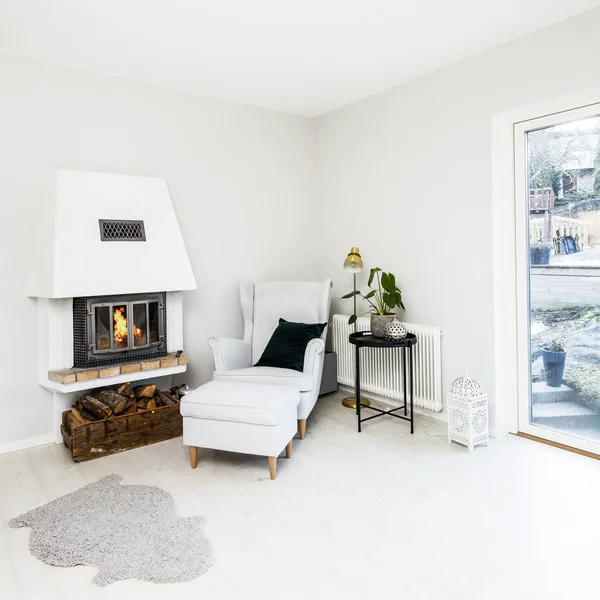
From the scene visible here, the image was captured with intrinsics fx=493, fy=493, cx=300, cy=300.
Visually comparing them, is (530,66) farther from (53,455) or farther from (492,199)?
(53,455)

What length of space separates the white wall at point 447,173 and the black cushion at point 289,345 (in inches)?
32.3

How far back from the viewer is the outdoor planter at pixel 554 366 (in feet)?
10.2

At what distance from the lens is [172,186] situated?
3.86m

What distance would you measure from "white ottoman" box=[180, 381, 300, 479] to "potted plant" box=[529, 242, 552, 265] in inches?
70.6

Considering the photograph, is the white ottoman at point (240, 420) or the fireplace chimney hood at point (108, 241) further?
the fireplace chimney hood at point (108, 241)

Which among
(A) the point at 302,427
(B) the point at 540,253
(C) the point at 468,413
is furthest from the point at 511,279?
(A) the point at 302,427

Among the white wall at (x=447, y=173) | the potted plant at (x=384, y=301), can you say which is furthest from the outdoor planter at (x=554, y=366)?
the potted plant at (x=384, y=301)

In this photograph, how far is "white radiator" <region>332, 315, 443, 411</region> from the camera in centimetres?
358

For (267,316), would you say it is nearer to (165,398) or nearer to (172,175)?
(165,398)

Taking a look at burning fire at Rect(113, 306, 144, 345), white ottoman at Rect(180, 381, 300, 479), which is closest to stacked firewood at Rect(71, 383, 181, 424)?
burning fire at Rect(113, 306, 144, 345)

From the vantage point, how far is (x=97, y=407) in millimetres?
3205

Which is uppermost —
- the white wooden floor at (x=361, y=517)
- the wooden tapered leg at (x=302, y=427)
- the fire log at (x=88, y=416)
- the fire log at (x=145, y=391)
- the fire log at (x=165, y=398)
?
the fire log at (x=145, y=391)

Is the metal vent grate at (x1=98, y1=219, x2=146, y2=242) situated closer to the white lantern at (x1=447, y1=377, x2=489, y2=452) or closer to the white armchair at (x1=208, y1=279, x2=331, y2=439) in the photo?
the white armchair at (x1=208, y1=279, x2=331, y2=439)

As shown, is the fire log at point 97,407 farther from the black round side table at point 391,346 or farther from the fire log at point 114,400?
the black round side table at point 391,346
